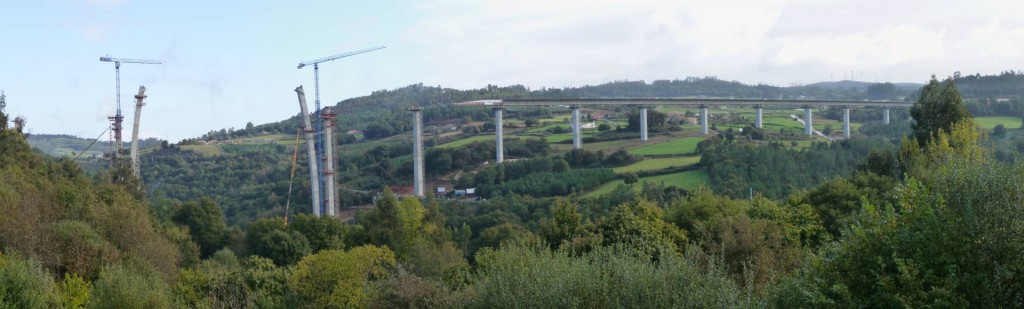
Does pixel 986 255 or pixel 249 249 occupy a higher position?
pixel 986 255

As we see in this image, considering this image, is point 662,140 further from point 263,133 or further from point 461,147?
point 263,133

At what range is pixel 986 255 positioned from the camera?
39.3 ft

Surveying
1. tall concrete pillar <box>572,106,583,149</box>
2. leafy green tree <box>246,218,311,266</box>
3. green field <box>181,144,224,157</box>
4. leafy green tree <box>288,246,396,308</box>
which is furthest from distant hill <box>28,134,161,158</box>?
leafy green tree <box>288,246,396,308</box>

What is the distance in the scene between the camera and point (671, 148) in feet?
228

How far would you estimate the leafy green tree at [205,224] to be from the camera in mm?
48625

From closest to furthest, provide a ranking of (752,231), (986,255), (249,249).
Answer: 1. (986,255)
2. (752,231)
3. (249,249)

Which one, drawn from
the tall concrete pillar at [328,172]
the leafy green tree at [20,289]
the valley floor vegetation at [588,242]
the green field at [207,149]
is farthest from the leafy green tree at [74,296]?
the green field at [207,149]

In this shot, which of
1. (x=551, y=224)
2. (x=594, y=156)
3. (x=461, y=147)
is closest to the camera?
(x=551, y=224)

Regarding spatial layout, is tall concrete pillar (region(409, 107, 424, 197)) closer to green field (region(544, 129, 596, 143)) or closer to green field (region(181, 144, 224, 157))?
green field (region(544, 129, 596, 143))

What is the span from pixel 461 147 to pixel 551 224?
48.1 meters

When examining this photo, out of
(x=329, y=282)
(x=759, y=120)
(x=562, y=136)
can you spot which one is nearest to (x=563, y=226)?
(x=329, y=282)

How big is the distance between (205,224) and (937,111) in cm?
3279

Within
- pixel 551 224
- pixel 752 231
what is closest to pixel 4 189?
pixel 551 224

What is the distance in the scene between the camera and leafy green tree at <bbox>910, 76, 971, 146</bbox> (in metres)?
39.3
